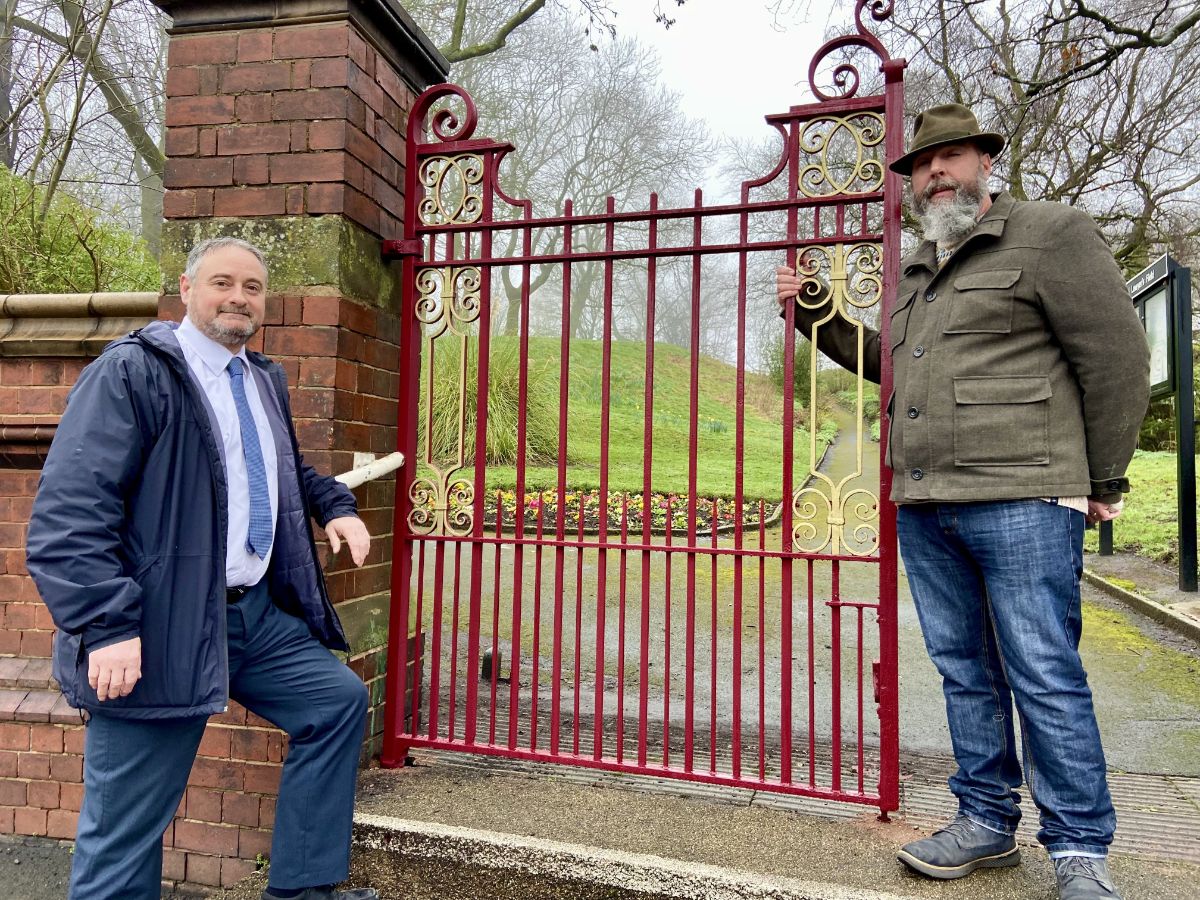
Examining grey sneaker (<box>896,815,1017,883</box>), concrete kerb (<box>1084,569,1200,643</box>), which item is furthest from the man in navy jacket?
concrete kerb (<box>1084,569,1200,643</box>)

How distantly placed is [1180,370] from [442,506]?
707 centimetres

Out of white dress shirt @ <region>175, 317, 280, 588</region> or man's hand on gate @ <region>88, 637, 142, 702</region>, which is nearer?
man's hand on gate @ <region>88, 637, 142, 702</region>

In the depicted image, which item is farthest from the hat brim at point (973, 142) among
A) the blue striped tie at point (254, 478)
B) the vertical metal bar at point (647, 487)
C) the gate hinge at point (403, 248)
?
the blue striped tie at point (254, 478)

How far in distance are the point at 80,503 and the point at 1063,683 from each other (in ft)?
8.19

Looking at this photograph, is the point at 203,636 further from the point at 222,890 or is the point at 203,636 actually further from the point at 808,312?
the point at 808,312

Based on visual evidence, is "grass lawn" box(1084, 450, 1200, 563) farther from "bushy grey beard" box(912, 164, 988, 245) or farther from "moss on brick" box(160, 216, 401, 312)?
"moss on brick" box(160, 216, 401, 312)

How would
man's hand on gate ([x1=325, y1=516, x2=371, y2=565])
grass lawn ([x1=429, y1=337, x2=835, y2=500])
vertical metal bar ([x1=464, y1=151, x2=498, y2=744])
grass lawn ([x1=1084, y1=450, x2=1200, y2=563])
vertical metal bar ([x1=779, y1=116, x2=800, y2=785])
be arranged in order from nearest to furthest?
man's hand on gate ([x1=325, y1=516, x2=371, y2=565]), vertical metal bar ([x1=779, y1=116, x2=800, y2=785]), vertical metal bar ([x1=464, y1=151, x2=498, y2=744]), grass lawn ([x1=1084, y1=450, x2=1200, y2=563]), grass lawn ([x1=429, y1=337, x2=835, y2=500])

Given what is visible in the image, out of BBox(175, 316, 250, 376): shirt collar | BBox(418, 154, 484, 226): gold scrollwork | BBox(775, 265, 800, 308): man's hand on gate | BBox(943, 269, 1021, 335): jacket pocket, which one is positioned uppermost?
BBox(418, 154, 484, 226): gold scrollwork

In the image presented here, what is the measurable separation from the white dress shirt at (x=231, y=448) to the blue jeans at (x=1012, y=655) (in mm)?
1943

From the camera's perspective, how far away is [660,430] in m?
20.4

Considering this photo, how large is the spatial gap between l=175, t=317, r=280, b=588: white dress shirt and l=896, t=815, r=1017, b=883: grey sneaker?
6.67 ft

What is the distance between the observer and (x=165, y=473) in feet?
6.29

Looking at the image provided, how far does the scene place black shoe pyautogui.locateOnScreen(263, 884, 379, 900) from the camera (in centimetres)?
216

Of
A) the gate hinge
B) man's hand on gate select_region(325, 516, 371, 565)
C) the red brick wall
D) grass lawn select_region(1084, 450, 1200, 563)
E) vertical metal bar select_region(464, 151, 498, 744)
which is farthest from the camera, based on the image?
grass lawn select_region(1084, 450, 1200, 563)
